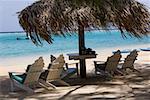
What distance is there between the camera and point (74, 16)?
802 cm

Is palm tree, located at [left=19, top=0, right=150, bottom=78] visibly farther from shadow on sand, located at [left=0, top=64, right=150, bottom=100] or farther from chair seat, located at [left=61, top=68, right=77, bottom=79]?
shadow on sand, located at [left=0, top=64, right=150, bottom=100]

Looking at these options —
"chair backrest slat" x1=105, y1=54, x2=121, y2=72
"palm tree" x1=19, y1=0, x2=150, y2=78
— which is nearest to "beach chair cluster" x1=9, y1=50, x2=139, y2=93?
"palm tree" x1=19, y1=0, x2=150, y2=78

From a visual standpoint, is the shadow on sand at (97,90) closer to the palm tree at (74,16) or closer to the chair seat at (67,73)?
the chair seat at (67,73)

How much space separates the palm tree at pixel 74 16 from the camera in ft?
26.3

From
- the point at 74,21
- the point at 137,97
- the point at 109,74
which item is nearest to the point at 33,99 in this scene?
the point at 137,97

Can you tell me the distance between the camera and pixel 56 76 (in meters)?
7.78

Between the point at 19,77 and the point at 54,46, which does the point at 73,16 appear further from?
the point at 54,46

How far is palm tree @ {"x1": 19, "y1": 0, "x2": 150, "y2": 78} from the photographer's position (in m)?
8.03

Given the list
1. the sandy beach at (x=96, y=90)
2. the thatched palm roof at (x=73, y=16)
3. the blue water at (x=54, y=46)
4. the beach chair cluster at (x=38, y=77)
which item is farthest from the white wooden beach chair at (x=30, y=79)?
the blue water at (x=54, y=46)

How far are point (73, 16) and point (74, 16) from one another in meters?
0.02

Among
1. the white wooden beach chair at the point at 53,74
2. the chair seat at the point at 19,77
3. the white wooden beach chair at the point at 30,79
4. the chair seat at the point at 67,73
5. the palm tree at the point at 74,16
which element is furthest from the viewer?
the chair seat at the point at 67,73

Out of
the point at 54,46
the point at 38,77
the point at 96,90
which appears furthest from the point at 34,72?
the point at 54,46

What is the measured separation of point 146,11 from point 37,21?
2.84 metres

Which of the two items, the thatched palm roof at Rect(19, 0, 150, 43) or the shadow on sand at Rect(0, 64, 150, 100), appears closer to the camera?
the shadow on sand at Rect(0, 64, 150, 100)
